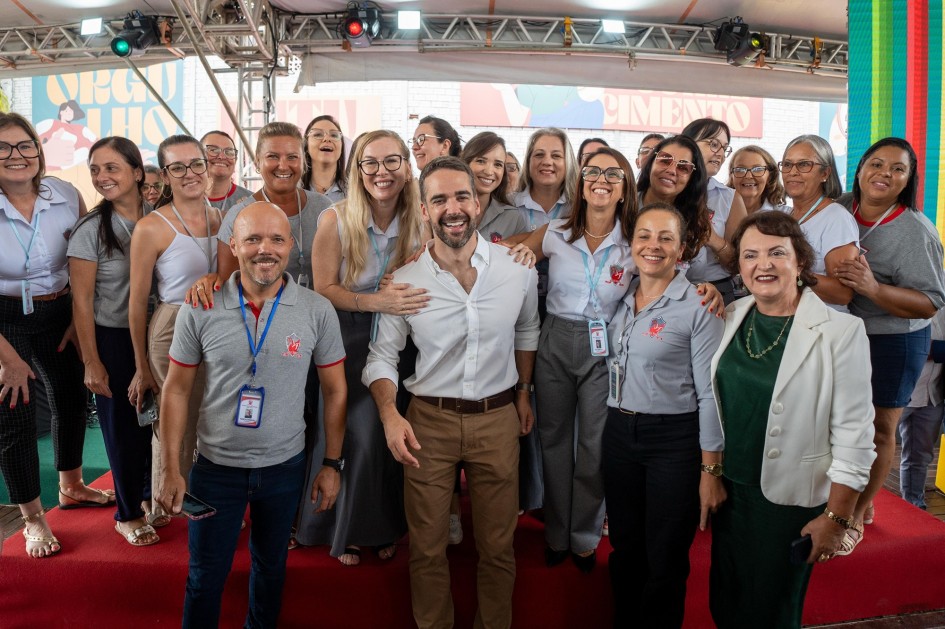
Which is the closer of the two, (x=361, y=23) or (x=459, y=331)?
(x=459, y=331)

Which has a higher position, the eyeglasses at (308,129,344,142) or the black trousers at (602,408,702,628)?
the eyeglasses at (308,129,344,142)

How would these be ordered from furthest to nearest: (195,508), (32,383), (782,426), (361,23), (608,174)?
(361,23), (32,383), (608,174), (195,508), (782,426)

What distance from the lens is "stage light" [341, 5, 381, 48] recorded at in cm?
586

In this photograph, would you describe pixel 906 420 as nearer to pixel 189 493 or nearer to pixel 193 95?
pixel 189 493

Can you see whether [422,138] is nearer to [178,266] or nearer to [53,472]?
[178,266]

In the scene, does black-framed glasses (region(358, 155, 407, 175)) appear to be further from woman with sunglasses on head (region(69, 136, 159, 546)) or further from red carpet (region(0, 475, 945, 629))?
red carpet (region(0, 475, 945, 629))

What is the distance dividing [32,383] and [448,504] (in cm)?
209

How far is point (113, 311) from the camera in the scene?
2.67 metres

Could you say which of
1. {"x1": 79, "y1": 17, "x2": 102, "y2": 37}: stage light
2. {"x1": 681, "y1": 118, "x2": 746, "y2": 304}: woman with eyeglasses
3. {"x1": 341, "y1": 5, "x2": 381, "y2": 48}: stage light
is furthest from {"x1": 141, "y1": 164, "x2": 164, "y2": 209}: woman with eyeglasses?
{"x1": 79, "y1": 17, "x2": 102, "y2": 37}: stage light

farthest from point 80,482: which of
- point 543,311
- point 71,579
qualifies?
point 543,311

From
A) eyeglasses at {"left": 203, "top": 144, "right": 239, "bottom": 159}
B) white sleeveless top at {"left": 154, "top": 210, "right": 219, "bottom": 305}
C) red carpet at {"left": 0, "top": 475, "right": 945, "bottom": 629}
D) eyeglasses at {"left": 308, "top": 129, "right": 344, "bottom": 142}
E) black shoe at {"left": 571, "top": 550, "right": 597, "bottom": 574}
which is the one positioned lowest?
red carpet at {"left": 0, "top": 475, "right": 945, "bottom": 629}

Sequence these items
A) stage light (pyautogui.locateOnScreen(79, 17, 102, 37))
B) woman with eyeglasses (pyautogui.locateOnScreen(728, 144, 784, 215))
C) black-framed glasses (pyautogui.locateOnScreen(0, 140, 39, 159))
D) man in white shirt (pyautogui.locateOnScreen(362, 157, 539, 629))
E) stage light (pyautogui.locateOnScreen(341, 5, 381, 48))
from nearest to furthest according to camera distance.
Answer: man in white shirt (pyautogui.locateOnScreen(362, 157, 539, 629)) → black-framed glasses (pyautogui.locateOnScreen(0, 140, 39, 159)) → woman with eyeglasses (pyautogui.locateOnScreen(728, 144, 784, 215)) → stage light (pyautogui.locateOnScreen(341, 5, 381, 48)) → stage light (pyautogui.locateOnScreen(79, 17, 102, 37))

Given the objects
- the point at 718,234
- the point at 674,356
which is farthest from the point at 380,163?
the point at 718,234

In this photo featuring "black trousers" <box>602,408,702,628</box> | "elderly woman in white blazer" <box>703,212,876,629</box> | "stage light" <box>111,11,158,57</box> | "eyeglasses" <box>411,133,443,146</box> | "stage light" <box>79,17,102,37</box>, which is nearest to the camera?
"elderly woman in white blazer" <box>703,212,876,629</box>
